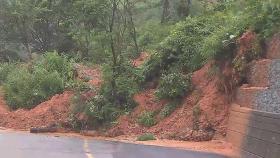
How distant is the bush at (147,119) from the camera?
1038 inches

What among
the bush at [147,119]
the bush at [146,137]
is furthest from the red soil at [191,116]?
the bush at [146,137]

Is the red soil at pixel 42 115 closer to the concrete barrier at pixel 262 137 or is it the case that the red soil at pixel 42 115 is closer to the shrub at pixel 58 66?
the shrub at pixel 58 66

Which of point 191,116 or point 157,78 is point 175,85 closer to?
point 191,116

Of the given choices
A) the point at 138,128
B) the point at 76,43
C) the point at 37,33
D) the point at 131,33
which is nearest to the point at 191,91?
the point at 138,128

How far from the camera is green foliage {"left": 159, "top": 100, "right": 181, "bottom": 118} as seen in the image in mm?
26406

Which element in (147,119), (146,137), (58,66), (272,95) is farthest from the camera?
(58,66)

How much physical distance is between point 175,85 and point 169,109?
1233 millimetres

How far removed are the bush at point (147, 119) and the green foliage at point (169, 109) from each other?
20.1 inches

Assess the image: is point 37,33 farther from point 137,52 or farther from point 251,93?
point 251,93

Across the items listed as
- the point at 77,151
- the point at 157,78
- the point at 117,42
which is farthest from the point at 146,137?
the point at 117,42

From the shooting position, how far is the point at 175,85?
2697 centimetres

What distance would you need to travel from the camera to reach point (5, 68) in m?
42.3

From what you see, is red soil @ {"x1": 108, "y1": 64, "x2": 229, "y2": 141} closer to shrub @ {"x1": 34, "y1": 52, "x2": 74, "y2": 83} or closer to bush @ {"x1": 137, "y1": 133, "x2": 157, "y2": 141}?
bush @ {"x1": 137, "y1": 133, "x2": 157, "y2": 141}

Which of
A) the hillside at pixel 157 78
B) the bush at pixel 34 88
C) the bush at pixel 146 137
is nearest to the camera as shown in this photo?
the hillside at pixel 157 78
